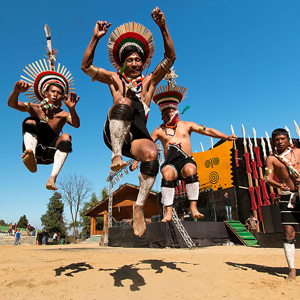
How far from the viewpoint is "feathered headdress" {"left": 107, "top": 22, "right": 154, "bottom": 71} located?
3090 mm

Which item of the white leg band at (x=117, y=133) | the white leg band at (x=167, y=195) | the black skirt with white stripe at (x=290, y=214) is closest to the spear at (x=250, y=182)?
the black skirt with white stripe at (x=290, y=214)

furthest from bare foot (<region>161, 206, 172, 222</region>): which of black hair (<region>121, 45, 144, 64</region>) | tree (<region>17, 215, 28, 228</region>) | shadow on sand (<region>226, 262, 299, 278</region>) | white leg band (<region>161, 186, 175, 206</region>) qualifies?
Answer: tree (<region>17, 215, 28, 228</region>)

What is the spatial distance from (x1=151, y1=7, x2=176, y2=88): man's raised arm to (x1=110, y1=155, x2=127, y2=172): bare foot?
1.32 meters

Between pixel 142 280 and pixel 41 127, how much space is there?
2.95 m

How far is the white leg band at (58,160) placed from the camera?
3.60 meters

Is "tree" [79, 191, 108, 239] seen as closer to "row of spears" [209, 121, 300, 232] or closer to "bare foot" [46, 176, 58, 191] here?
"row of spears" [209, 121, 300, 232]

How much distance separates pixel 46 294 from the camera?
132 inches

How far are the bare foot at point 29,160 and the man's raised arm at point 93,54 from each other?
4.40ft

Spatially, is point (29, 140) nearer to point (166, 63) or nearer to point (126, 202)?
point (166, 63)

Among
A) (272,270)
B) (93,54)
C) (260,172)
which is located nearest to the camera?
(93,54)

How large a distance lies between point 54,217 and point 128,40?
3370cm

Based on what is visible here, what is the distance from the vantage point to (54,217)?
1282 inches

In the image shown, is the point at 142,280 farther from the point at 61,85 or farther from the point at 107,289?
the point at 61,85

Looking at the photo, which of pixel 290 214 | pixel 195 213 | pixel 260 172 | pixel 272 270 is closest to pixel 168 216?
pixel 195 213
